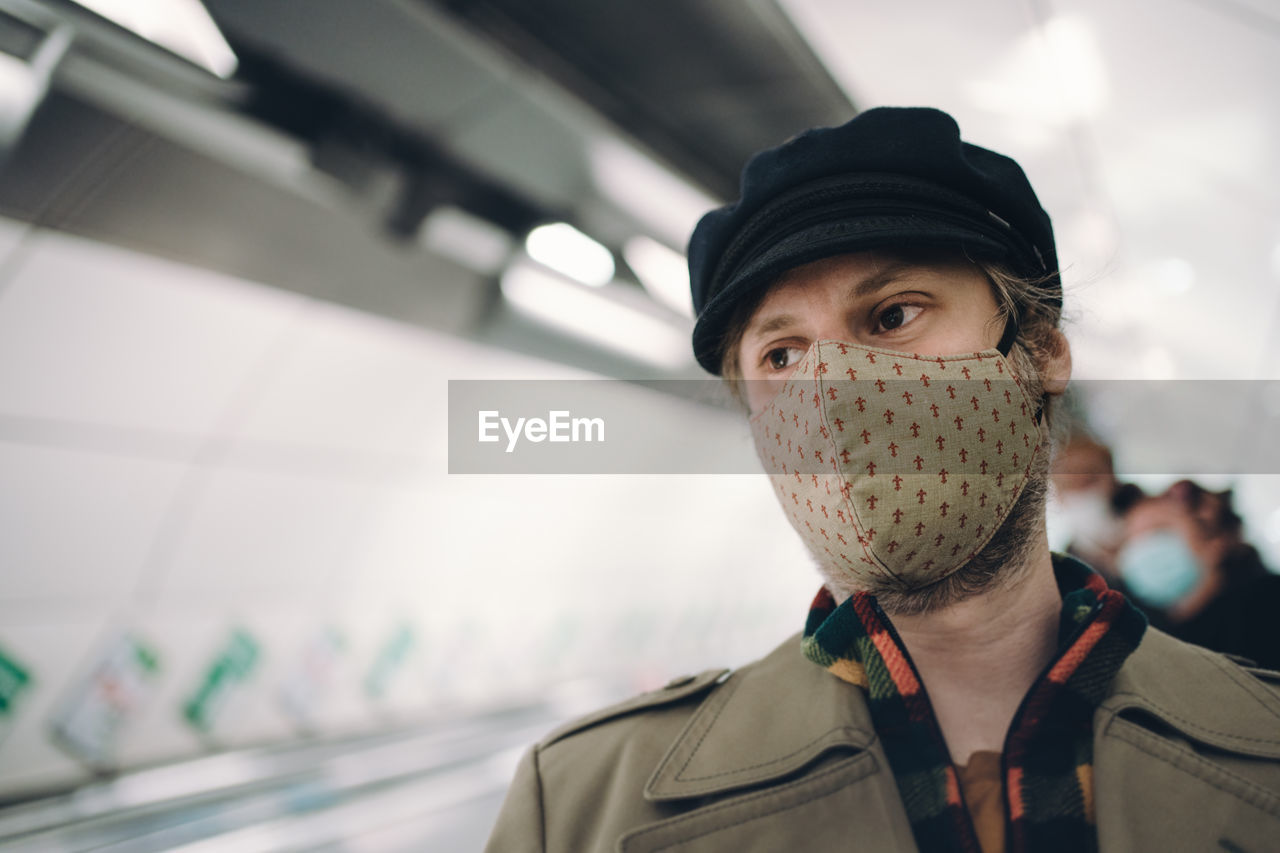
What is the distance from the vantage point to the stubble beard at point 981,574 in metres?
1.05

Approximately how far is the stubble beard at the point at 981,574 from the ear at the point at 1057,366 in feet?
0.62

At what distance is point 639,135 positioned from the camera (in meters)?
3.14

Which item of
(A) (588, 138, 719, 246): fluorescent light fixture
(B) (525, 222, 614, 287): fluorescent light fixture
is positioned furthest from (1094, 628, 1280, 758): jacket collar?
(B) (525, 222, 614, 287): fluorescent light fixture

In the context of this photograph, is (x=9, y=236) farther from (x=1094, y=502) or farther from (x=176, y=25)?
(x=1094, y=502)

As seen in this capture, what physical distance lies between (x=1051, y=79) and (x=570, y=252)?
101 inches

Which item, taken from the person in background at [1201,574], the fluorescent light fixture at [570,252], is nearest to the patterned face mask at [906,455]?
the person in background at [1201,574]

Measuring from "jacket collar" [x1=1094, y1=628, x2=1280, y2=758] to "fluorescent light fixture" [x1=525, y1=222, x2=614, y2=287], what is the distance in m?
3.28

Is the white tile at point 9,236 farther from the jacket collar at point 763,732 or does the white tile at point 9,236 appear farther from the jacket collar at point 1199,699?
the jacket collar at point 1199,699

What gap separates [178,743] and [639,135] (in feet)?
13.8

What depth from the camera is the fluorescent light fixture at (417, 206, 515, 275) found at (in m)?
3.44

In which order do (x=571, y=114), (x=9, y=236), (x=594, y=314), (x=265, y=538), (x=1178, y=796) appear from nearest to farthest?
1. (x=1178, y=796)
2. (x=9, y=236)
3. (x=571, y=114)
4. (x=265, y=538)
5. (x=594, y=314)

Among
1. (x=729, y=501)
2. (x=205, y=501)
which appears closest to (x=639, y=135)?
(x=205, y=501)

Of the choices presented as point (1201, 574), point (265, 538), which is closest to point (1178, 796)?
point (1201, 574)

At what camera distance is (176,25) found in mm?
2244
